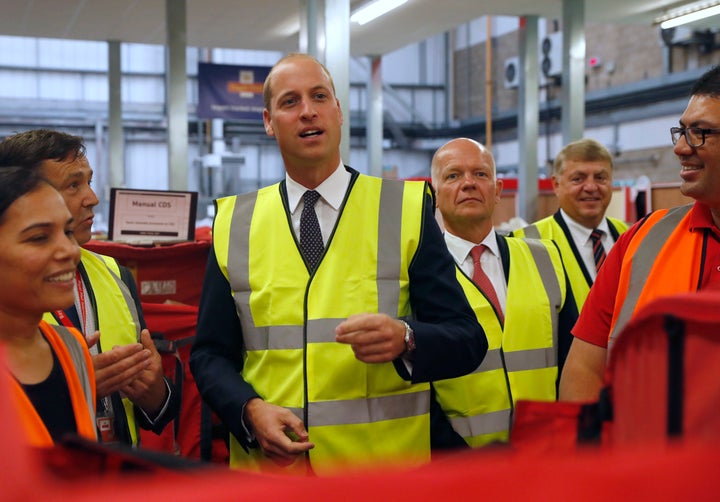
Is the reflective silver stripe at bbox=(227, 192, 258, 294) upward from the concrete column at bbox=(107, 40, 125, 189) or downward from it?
downward

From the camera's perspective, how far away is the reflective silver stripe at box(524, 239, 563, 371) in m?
2.78

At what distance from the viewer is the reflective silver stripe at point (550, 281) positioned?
2781 millimetres

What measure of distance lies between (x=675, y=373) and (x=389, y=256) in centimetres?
132

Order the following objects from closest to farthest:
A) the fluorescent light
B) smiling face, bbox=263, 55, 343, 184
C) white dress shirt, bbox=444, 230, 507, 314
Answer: smiling face, bbox=263, 55, 343, 184, white dress shirt, bbox=444, 230, 507, 314, the fluorescent light

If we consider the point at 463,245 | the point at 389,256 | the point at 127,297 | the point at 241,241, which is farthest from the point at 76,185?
the point at 463,245

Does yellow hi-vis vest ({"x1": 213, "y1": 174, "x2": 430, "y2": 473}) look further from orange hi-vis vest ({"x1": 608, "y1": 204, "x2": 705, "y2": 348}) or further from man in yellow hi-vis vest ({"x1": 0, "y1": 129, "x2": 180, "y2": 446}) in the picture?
orange hi-vis vest ({"x1": 608, "y1": 204, "x2": 705, "y2": 348})

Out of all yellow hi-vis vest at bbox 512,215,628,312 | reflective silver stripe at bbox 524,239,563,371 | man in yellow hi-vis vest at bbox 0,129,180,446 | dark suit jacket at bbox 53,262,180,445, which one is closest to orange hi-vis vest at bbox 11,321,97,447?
man in yellow hi-vis vest at bbox 0,129,180,446

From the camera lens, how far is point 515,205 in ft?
32.3

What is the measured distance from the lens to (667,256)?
175 centimetres

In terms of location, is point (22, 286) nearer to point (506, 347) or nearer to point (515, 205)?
point (506, 347)

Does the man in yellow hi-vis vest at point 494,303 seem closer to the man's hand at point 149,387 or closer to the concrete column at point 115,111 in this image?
the man's hand at point 149,387

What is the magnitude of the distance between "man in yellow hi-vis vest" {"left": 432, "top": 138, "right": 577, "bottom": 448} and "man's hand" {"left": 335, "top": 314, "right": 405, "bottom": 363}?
0.71m

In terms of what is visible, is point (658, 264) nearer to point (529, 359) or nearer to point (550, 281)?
point (529, 359)

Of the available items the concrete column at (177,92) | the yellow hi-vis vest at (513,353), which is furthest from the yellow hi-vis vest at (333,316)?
the concrete column at (177,92)
